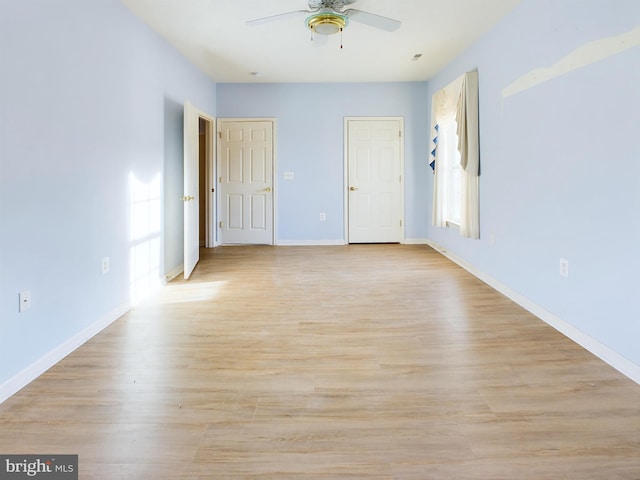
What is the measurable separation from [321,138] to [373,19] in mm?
3159

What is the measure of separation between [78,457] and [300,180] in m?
5.55

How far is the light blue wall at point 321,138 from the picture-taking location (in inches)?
263

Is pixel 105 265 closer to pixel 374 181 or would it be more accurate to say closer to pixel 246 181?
pixel 246 181

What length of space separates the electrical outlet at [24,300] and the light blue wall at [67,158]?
0.03 meters

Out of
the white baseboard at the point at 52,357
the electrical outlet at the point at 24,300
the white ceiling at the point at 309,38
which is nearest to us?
the white baseboard at the point at 52,357

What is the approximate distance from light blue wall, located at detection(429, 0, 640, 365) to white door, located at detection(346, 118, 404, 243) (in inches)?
100.0

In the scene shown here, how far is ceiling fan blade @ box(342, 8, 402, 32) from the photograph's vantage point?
355 cm

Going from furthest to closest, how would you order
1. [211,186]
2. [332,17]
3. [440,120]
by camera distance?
[211,186] → [440,120] → [332,17]

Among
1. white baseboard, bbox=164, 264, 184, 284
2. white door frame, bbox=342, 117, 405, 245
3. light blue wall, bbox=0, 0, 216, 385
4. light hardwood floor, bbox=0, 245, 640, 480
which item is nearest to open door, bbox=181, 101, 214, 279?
white baseboard, bbox=164, 264, 184, 284

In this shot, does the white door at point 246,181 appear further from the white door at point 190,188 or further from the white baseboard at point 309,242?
the white door at point 190,188

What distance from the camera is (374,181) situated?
270 inches

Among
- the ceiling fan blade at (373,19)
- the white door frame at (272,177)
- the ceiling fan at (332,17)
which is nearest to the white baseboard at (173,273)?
the white door frame at (272,177)

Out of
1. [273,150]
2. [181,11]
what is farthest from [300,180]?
[181,11]

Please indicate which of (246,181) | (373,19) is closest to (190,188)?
(246,181)
